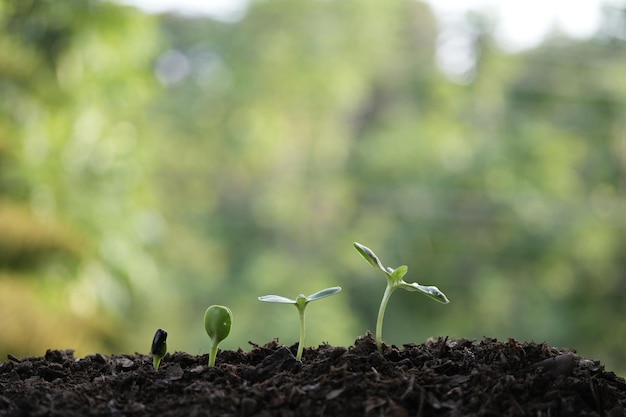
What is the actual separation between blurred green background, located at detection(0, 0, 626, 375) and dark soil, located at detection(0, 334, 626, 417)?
621 cm

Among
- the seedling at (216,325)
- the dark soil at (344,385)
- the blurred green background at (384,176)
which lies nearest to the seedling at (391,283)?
the dark soil at (344,385)

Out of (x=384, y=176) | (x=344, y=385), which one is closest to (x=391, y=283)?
(x=344, y=385)

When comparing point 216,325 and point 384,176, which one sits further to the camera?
point 384,176

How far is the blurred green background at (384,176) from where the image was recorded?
786cm

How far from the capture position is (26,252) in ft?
12.5

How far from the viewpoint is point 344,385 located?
65cm

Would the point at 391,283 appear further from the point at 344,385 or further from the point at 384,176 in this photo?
the point at 384,176

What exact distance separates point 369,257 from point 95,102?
4.27 m

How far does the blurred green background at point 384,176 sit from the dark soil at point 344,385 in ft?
20.4

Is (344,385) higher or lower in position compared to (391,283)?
lower

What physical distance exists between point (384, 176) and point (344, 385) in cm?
761

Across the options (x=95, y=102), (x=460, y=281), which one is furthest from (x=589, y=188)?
(x=95, y=102)

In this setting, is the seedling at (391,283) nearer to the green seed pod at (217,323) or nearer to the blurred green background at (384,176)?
the green seed pod at (217,323)

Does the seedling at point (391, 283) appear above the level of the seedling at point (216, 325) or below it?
above
